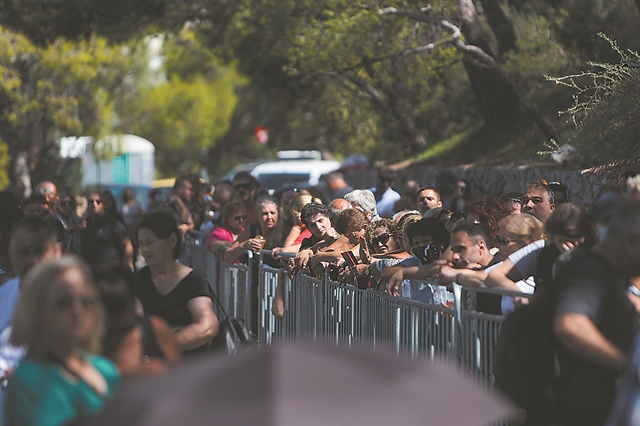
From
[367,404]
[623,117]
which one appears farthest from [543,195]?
[367,404]

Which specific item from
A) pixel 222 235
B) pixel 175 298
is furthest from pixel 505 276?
pixel 222 235

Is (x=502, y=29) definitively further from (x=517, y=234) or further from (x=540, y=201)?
(x=517, y=234)

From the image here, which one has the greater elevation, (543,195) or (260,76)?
(260,76)

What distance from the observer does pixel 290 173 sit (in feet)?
92.6

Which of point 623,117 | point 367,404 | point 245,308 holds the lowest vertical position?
point 245,308

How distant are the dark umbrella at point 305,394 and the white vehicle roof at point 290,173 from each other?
806 inches

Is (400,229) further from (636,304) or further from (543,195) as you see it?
(636,304)

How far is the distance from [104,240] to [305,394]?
9.12 metres

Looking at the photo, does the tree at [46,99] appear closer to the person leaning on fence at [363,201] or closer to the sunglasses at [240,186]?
the sunglasses at [240,186]

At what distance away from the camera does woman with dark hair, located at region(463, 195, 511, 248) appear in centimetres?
771

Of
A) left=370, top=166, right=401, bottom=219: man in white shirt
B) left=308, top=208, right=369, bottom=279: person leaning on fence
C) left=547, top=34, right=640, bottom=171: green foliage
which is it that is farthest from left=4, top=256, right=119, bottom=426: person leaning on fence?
left=370, top=166, right=401, bottom=219: man in white shirt

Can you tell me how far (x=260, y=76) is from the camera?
29.0 metres

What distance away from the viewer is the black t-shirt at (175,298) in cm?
586

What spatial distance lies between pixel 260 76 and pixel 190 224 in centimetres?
1353
